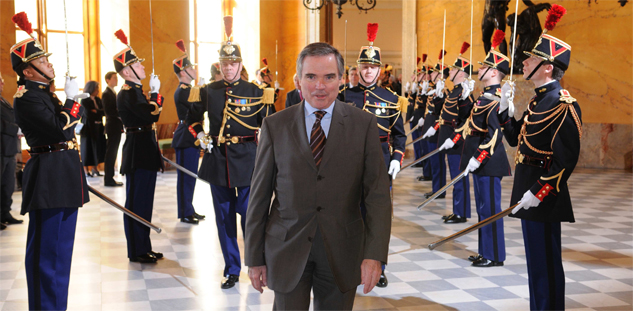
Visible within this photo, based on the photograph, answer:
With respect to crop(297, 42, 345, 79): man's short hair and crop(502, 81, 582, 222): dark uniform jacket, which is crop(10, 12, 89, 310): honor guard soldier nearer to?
crop(297, 42, 345, 79): man's short hair

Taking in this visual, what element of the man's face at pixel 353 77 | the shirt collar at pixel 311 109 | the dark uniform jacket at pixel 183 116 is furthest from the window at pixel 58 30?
the shirt collar at pixel 311 109

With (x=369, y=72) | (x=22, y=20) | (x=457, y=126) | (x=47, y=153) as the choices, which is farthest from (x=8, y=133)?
(x=457, y=126)

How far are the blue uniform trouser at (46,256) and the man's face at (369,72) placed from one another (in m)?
2.39

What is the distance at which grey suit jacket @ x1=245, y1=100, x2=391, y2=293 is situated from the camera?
2.29 metres

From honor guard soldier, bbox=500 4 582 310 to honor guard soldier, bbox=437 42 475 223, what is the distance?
9.60ft

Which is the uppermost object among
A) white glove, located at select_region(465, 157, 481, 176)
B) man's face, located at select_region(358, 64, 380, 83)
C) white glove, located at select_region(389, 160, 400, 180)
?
man's face, located at select_region(358, 64, 380, 83)

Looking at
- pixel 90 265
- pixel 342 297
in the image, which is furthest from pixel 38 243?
pixel 342 297

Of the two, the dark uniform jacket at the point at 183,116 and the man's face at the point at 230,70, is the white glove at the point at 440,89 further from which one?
the man's face at the point at 230,70

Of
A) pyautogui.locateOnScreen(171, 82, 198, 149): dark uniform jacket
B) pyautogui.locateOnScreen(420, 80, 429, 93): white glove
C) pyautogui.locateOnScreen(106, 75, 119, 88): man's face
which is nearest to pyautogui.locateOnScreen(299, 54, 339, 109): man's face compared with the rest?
pyautogui.locateOnScreen(171, 82, 198, 149): dark uniform jacket

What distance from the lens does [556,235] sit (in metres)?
3.43

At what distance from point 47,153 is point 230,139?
4.49 feet

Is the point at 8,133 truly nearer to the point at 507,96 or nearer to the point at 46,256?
the point at 46,256

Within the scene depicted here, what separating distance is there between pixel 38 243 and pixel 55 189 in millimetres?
356

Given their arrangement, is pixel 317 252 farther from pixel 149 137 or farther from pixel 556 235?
pixel 149 137
